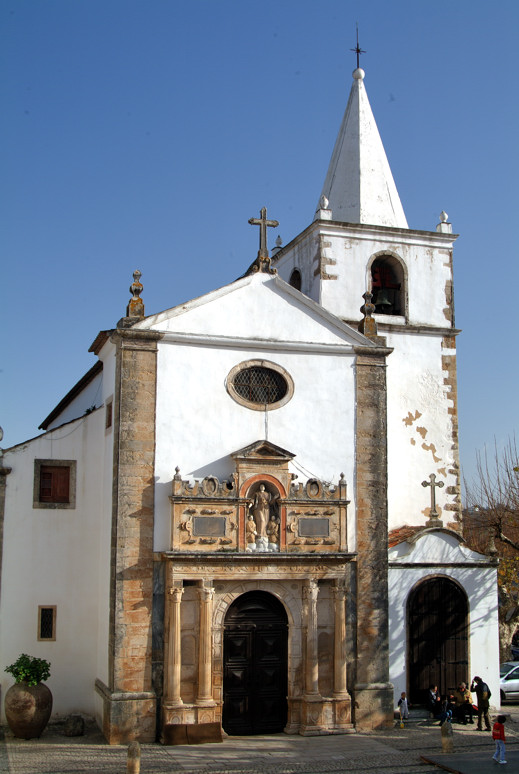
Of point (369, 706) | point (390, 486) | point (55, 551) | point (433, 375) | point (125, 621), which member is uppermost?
point (433, 375)

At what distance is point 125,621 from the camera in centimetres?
1745

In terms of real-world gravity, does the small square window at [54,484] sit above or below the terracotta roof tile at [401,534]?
above

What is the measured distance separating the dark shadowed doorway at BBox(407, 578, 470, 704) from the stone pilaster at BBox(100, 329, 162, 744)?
20.3 ft

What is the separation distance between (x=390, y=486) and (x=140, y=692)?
323 inches

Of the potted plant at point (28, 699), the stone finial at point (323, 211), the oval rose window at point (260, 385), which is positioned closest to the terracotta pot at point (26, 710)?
the potted plant at point (28, 699)

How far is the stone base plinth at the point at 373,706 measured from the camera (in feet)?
60.8

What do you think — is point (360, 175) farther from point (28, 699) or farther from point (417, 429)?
point (28, 699)

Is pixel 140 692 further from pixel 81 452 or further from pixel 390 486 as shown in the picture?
pixel 390 486

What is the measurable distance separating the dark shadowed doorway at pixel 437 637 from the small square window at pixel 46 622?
7938 mm

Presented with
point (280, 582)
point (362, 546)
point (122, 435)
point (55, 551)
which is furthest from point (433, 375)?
point (55, 551)

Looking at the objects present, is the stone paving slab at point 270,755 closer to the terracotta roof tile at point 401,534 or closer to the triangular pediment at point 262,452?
the terracotta roof tile at point 401,534

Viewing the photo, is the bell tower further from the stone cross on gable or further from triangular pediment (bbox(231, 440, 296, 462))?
triangular pediment (bbox(231, 440, 296, 462))

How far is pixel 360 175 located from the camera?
24906 mm

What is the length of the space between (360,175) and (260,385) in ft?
28.5
